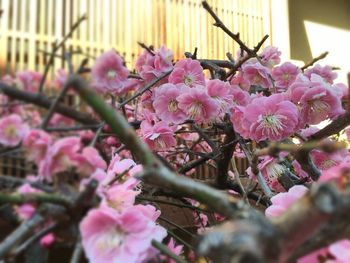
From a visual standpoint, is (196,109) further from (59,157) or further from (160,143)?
(59,157)

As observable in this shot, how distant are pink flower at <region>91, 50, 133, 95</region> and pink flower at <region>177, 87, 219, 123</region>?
46 centimetres

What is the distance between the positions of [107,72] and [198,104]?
53cm

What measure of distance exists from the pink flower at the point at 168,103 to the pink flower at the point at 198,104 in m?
0.02

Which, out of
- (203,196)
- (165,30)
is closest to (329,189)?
(203,196)

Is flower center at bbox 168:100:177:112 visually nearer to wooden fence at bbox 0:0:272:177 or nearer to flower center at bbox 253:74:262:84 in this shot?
flower center at bbox 253:74:262:84

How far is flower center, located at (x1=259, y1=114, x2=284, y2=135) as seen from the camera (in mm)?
857

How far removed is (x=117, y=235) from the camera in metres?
0.44

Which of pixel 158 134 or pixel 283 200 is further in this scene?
pixel 158 134

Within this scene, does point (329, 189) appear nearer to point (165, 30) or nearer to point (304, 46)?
point (165, 30)

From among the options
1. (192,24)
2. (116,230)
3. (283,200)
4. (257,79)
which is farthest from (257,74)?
(192,24)

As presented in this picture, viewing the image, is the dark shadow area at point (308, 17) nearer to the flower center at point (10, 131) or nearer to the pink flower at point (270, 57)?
the pink flower at point (270, 57)

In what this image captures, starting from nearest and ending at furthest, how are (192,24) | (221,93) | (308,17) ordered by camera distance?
1. (221,93)
2. (192,24)
3. (308,17)

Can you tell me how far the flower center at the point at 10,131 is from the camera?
380 millimetres

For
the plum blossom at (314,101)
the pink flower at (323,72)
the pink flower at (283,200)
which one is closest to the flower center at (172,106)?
the plum blossom at (314,101)
